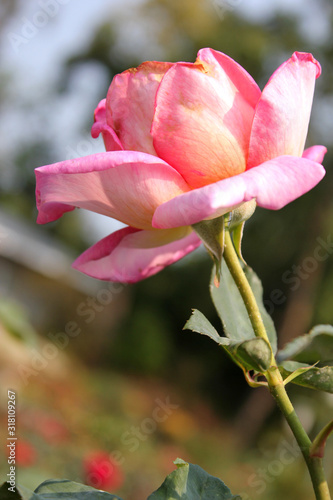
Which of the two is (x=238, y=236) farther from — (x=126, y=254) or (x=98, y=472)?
(x=98, y=472)

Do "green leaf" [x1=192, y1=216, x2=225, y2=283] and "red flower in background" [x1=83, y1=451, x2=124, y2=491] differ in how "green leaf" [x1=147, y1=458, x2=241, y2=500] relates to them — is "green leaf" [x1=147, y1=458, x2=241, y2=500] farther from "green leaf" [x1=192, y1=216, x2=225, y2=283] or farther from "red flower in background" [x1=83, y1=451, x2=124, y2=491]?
"red flower in background" [x1=83, y1=451, x2=124, y2=491]

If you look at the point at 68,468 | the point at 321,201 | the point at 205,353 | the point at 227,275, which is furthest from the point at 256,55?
the point at 227,275

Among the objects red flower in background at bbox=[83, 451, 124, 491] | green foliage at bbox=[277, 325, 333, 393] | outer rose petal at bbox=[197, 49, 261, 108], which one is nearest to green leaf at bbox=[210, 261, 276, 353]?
green foliage at bbox=[277, 325, 333, 393]

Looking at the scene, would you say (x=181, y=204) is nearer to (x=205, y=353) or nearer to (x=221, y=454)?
(x=221, y=454)

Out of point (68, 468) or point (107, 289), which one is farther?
point (107, 289)

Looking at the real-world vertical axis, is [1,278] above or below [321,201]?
below

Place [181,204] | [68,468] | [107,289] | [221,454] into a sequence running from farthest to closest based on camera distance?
[107,289]
[221,454]
[68,468]
[181,204]

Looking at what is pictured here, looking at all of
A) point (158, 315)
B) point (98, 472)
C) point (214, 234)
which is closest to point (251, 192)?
point (214, 234)

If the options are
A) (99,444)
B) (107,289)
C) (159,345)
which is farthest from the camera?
(107,289)

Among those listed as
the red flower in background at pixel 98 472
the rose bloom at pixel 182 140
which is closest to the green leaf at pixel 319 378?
the rose bloom at pixel 182 140
